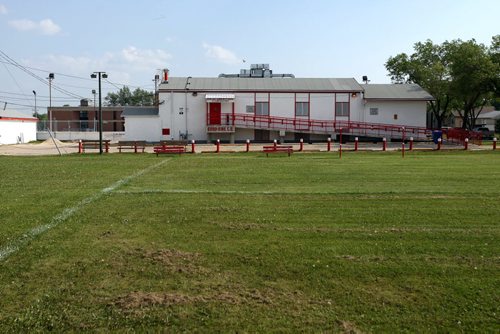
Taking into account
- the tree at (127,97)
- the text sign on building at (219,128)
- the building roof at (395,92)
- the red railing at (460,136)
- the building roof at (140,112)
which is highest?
the tree at (127,97)

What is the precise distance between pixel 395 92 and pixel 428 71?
8.87 metres

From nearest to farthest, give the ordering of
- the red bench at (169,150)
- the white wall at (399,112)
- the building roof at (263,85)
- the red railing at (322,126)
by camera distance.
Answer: the red bench at (169,150)
the red railing at (322,126)
the building roof at (263,85)
the white wall at (399,112)

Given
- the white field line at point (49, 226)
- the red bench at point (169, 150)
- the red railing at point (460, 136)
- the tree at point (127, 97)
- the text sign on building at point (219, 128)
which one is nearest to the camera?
the white field line at point (49, 226)

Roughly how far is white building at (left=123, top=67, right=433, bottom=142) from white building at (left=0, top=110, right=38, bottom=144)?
13574mm

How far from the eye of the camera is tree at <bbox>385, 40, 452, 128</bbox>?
5362 centimetres

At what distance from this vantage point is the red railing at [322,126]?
4462cm

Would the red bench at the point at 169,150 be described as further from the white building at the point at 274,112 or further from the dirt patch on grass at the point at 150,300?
the dirt patch on grass at the point at 150,300

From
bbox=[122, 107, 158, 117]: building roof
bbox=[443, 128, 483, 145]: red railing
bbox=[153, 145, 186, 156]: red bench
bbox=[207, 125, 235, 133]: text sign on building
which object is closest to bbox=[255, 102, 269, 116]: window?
bbox=[207, 125, 235, 133]: text sign on building

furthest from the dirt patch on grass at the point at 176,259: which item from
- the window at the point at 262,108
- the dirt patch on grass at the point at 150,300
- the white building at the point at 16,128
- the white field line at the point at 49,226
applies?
the white building at the point at 16,128

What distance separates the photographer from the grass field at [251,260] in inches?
193

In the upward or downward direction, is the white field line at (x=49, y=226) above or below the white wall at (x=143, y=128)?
below

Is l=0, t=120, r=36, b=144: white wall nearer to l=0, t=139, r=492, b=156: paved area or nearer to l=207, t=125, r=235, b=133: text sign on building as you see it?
l=0, t=139, r=492, b=156: paved area

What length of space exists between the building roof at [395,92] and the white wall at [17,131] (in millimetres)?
34975

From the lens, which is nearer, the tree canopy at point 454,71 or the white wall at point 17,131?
the tree canopy at point 454,71
